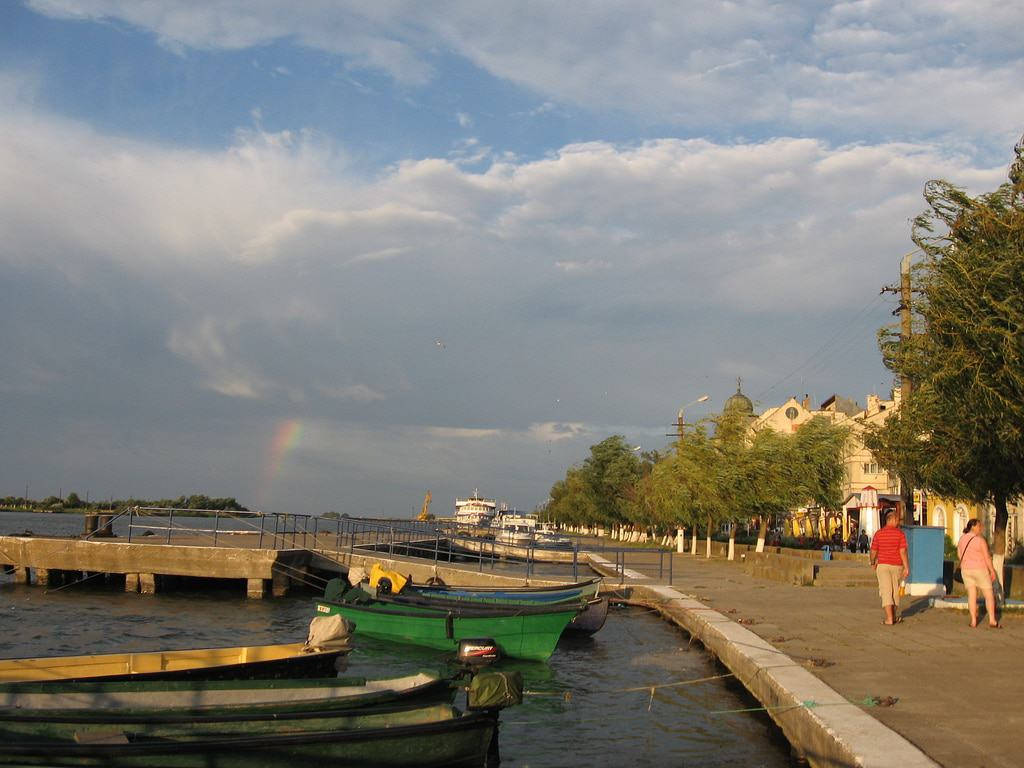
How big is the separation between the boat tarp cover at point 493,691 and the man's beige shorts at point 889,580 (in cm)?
848

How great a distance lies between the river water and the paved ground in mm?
1312

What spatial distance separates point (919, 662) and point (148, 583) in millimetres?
27635

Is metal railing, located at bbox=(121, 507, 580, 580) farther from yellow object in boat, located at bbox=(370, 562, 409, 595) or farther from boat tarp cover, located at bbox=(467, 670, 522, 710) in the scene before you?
boat tarp cover, located at bbox=(467, 670, 522, 710)

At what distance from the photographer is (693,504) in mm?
46438

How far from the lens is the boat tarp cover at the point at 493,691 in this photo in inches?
405

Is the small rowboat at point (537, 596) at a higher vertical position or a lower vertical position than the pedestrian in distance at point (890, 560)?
lower

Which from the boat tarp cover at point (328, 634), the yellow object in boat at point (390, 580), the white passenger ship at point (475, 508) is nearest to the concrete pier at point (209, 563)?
the yellow object in boat at point (390, 580)

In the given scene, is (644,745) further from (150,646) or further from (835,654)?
(150,646)

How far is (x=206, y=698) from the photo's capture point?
10656 millimetres

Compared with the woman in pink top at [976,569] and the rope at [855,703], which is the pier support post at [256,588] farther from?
the rope at [855,703]

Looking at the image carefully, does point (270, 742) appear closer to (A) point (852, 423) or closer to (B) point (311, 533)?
(B) point (311, 533)

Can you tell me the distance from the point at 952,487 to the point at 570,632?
34.8ft

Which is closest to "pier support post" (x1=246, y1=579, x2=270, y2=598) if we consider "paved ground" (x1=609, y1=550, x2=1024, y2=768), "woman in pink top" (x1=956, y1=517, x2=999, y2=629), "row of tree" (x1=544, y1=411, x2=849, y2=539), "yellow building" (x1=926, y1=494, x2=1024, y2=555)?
"paved ground" (x1=609, y1=550, x2=1024, y2=768)

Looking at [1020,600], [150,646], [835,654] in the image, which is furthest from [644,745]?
[150,646]
